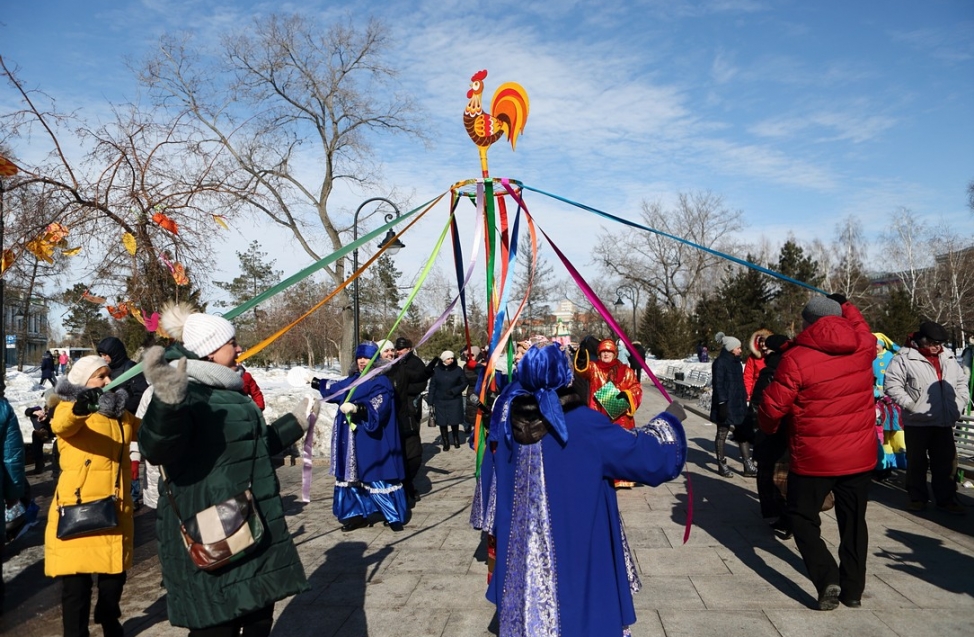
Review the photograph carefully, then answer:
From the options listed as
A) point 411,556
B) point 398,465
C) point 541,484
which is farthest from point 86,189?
point 541,484

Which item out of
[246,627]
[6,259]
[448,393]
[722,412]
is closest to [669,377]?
[448,393]

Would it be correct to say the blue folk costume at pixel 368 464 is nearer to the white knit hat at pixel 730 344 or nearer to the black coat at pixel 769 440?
the black coat at pixel 769 440

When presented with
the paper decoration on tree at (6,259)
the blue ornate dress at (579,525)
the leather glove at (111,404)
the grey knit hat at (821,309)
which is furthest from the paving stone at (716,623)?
the paper decoration on tree at (6,259)

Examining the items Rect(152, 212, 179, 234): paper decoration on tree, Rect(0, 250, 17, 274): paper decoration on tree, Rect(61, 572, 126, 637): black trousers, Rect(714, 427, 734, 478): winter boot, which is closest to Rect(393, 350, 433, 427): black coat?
Rect(152, 212, 179, 234): paper decoration on tree

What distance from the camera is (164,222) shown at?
273 inches

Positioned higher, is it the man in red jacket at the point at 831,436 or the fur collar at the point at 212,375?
the fur collar at the point at 212,375

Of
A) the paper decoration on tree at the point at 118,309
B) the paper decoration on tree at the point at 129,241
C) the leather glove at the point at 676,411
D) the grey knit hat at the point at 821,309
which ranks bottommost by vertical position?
the leather glove at the point at 676,411

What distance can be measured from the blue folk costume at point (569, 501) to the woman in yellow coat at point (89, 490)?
2178mm

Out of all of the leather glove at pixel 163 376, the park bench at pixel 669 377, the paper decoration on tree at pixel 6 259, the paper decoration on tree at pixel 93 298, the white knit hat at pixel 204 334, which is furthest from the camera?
the park bench at pixel 669 377

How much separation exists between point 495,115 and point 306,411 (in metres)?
3.26

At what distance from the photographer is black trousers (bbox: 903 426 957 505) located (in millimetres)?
6531

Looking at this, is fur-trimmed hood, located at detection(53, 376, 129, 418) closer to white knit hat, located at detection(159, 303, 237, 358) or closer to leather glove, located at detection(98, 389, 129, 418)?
leather glove, located at detection(98, 389, 129, 418)

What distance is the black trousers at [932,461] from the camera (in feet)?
21.4

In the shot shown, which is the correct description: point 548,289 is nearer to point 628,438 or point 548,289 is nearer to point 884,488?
point 884,488
